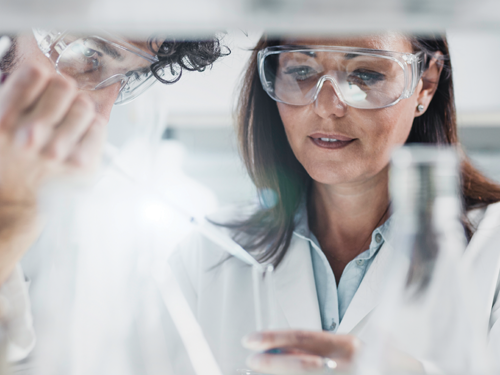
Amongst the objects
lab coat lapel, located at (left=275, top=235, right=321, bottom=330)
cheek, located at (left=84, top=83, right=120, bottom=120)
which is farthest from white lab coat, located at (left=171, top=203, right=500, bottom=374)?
cheek, located at (left=84, top=83, right=120, bottom=120)

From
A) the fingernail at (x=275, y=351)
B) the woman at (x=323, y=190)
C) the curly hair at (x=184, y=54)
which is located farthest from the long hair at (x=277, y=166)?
the fingernail at (x=275, y=351)

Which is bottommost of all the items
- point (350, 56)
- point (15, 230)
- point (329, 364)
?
point (329, 364)

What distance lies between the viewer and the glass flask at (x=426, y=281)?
19.7 inches

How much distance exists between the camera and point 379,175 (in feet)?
2.15

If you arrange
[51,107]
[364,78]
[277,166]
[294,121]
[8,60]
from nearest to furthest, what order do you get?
[51,107] < [8,60] < [364,78] < [294,121] < [277,166]

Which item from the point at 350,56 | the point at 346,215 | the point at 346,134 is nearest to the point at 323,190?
the point at 346,215

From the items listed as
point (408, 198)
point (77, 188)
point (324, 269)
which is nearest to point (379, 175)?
point (408, 198)

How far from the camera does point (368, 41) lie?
0.50m

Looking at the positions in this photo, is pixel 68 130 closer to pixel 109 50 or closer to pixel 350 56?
pixel 109 50

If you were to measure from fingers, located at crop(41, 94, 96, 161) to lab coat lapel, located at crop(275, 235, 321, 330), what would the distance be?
Answer: 0.41 meters

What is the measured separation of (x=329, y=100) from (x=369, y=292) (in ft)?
0.99

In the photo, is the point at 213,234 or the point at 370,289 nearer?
the point at 370,289

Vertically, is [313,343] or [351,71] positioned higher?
[351,71]

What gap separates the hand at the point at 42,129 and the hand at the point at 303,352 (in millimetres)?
285
